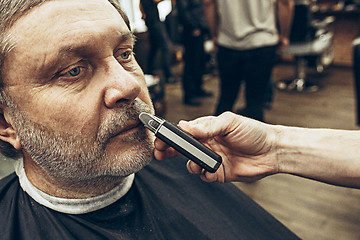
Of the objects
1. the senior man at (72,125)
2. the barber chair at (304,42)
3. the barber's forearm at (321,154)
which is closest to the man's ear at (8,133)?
the senior man at (72,125)

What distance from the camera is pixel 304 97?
156 inches

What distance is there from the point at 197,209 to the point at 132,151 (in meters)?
0.33

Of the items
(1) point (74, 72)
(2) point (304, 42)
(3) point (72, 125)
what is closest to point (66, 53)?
(1) point (74, 72)

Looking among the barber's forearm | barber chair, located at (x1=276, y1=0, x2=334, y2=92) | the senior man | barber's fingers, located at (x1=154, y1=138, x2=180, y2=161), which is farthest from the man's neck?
barber chair, located at (x1=276, y1=0, x2=334, y2=92)

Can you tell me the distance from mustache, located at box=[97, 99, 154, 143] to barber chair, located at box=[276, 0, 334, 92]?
3489 mm

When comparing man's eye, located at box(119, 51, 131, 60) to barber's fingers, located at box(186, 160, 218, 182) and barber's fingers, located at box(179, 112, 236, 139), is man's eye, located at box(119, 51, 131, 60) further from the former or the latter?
barber's fingers, located at box(186, 160, 218, 182)

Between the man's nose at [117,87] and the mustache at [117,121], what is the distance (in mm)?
Answer: 17

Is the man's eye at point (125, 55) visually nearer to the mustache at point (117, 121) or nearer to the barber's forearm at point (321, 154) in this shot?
the mustache at point (117, 121)

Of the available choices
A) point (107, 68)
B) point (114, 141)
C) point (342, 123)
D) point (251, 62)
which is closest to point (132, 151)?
point (114, 141)

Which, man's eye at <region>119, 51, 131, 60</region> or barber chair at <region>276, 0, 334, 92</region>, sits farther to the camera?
barber chair at <region>276, 0, 334, 92</region>

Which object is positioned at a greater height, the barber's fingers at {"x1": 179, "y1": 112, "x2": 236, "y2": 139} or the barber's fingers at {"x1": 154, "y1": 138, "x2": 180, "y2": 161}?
the barber's fingers at {"x1": 179, "y1": 112, "x2": 236, "y2": 139}

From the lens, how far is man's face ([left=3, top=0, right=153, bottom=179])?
26.8 inches

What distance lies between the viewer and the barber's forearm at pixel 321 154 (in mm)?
807

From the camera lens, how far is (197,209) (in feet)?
3.20
